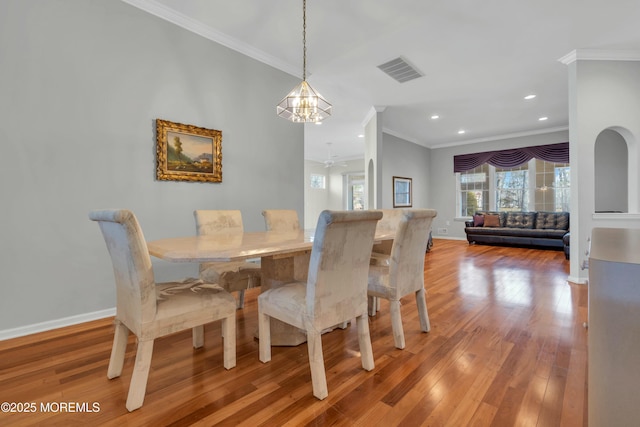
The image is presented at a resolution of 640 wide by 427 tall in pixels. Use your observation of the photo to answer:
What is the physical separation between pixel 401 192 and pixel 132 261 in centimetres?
684

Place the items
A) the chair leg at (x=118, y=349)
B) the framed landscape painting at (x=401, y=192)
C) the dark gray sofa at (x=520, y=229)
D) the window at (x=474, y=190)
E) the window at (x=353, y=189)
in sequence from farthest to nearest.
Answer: the window at (x=353, y=189)
the window at (x=474, y=190)
the framed landscape painting at (x=401, y=192)
the dark gray sofa at (x=520, y=229)
the chair leg at (x=118, y=349)

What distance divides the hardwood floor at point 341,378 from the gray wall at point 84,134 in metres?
0.42

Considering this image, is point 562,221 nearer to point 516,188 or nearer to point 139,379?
point 516,188

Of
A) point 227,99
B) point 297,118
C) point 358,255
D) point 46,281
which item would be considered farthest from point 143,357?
point 227,99

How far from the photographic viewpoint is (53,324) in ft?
7.46

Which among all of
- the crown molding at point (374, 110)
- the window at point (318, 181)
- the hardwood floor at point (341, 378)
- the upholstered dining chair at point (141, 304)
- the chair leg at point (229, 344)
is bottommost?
the hardwood floor at point (341, 378)

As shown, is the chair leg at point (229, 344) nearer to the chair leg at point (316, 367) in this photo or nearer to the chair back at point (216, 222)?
the chair leg at point (316, 367)

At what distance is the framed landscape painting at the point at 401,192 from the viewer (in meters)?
7.24

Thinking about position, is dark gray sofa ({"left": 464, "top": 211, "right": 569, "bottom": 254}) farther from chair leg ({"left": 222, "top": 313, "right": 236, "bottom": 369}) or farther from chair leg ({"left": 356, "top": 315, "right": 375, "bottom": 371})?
chair leg ({"left": 222, "top": 313, "right": 236, "bottom": 369})

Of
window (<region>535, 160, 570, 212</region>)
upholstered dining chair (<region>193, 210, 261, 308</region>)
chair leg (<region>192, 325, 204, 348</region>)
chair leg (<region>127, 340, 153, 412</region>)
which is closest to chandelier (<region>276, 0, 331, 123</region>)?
upholstered dining chair (<region>193, 210, 261, 308</region>)

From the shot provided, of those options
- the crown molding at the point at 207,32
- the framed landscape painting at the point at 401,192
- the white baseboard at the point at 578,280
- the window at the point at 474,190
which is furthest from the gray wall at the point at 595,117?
the window at the point at 474,190

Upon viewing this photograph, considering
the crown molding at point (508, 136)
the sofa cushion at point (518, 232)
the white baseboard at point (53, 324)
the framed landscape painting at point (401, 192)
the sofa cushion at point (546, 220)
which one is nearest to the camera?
the white baseboard at point (53, 324)

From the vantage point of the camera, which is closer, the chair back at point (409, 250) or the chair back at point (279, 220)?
the chair back at point (409, 250)

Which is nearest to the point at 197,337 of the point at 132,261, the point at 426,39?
the point at 132,261
